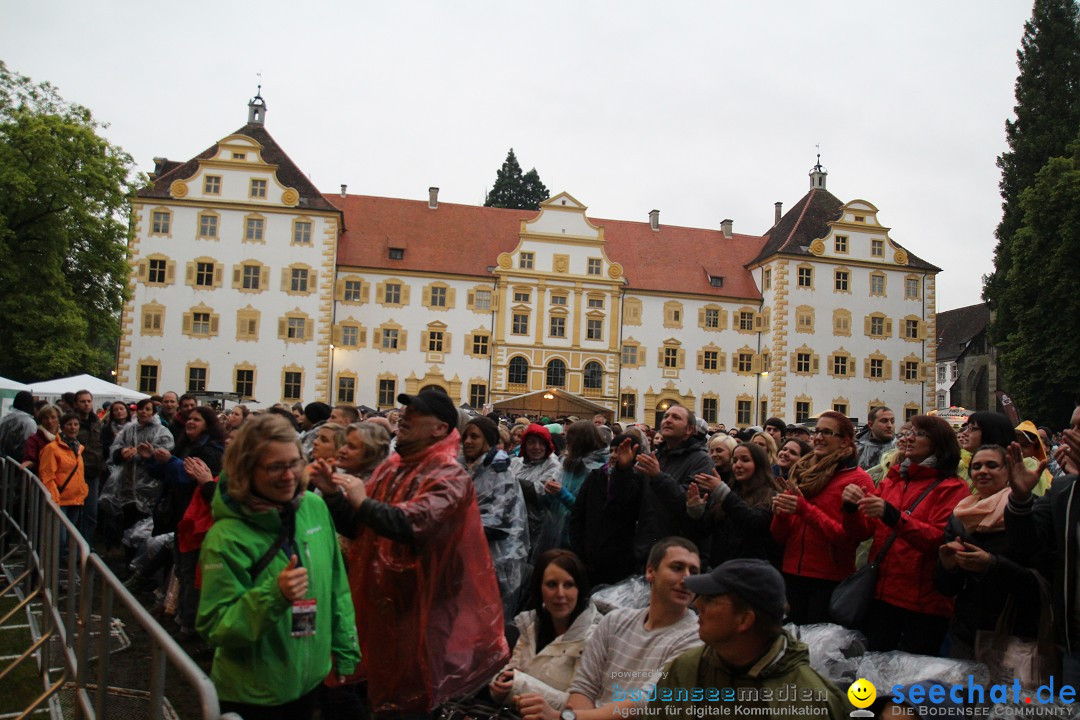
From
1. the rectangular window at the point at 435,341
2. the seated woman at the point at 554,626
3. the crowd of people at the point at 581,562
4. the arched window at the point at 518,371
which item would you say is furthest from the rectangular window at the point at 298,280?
the seated woman at the point at 554,626

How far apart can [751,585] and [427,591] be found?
1481 mm

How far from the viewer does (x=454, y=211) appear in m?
48.4

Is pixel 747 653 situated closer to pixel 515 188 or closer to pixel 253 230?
pixel 253 230

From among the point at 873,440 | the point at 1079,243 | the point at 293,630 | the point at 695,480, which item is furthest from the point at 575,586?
the point at 1079,243

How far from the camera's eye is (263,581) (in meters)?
3.11

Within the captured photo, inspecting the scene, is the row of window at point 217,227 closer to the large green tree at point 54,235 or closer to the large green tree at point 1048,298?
the large green tree at point 54,235

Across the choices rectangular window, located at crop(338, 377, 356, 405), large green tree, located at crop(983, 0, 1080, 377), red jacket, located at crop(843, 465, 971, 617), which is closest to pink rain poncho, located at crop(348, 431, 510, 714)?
red jacket, located at crop(843, 465, 971, 617)

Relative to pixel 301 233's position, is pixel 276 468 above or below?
below

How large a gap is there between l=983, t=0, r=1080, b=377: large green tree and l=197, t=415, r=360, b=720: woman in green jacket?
1728 inches

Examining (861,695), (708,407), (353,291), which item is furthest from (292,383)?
(861,695)

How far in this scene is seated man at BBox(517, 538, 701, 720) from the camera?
11.4ft

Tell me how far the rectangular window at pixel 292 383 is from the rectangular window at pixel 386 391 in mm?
4072

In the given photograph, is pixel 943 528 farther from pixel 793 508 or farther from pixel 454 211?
pixel 454 211

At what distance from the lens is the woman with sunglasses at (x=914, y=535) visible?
452cm
